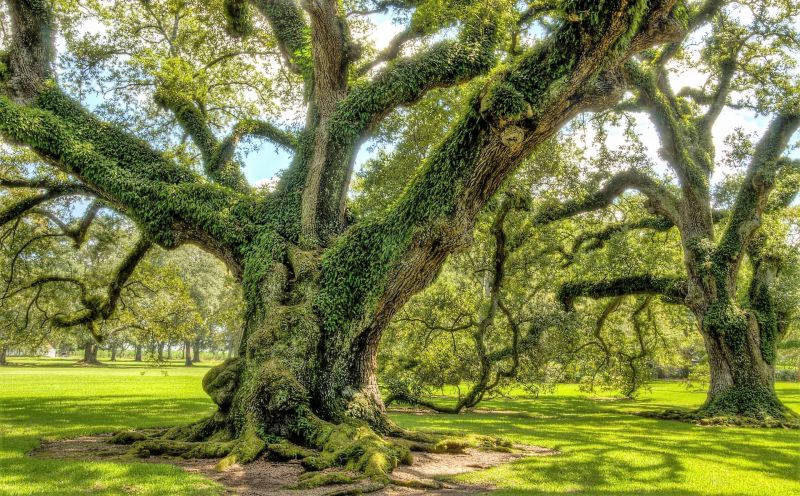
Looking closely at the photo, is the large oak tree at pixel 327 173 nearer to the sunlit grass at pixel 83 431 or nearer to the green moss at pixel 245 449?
the green moss at pixel 245 449

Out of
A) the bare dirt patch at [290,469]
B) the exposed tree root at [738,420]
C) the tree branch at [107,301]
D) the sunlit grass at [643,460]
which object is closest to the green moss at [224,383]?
the bare dirt patch at [290,469]

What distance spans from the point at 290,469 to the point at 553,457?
14.4ft

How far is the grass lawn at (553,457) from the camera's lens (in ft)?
20.2

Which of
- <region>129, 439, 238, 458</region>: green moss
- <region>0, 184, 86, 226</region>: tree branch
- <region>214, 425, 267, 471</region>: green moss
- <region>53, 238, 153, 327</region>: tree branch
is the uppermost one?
<region>0, 184, 86, 226</region>: tree branch

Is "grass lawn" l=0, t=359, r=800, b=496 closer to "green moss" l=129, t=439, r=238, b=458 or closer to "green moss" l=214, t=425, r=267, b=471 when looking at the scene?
"green moss" l=214, t=425, r=267, b=471

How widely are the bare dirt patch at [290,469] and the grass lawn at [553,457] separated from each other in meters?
0.35

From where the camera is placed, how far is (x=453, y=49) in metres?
10.4

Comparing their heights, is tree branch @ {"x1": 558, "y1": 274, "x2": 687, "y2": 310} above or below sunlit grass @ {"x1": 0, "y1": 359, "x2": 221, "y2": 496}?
above

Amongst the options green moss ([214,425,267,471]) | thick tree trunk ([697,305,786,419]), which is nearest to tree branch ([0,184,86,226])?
green moss ([214,425,267,471])

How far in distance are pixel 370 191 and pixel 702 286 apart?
11.3m

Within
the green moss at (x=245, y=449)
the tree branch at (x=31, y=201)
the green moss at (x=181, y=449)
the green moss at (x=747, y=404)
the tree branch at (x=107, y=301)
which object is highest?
the tree branch at (x=31, y=201)

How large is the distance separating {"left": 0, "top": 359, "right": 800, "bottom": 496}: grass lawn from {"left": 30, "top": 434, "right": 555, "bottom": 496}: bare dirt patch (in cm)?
35

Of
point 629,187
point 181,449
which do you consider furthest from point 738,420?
point 181,449

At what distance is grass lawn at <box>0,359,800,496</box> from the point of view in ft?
20.2
